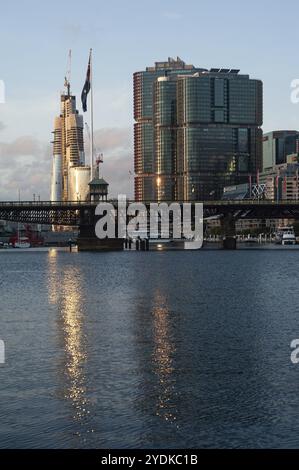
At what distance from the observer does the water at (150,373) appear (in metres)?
31.3

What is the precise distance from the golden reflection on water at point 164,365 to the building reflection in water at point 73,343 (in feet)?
11.7

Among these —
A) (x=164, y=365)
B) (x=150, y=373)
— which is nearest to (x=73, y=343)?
(x=164, y=365)

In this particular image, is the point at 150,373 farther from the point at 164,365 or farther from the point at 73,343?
the point at 73,343

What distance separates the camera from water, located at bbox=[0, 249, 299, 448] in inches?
1232

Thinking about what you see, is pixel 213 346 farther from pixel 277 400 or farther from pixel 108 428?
pixel 108 428

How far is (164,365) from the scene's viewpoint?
44125 mm

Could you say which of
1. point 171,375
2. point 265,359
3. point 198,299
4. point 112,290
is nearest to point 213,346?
point 265,359

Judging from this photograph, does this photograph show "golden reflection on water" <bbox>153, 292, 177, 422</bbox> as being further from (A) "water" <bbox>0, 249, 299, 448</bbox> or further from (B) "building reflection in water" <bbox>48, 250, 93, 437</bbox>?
(B) "building reflection in water" <bbox>48, 250, 93, 437</bbox>

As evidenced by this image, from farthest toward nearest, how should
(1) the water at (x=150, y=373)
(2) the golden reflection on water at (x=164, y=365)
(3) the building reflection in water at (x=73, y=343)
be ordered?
(3) the building reflection in water at (x=73, y=343) → (2) the golden reflection on water at (x=164, y=365) → (1) the water at (x=150, y=373)

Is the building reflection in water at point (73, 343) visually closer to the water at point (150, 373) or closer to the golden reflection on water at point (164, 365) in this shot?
the water at point (150, 373)

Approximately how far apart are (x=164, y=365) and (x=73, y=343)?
10148mm

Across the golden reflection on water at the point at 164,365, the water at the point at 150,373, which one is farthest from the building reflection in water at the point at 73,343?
the golden reflection on water at the point at 164,365
